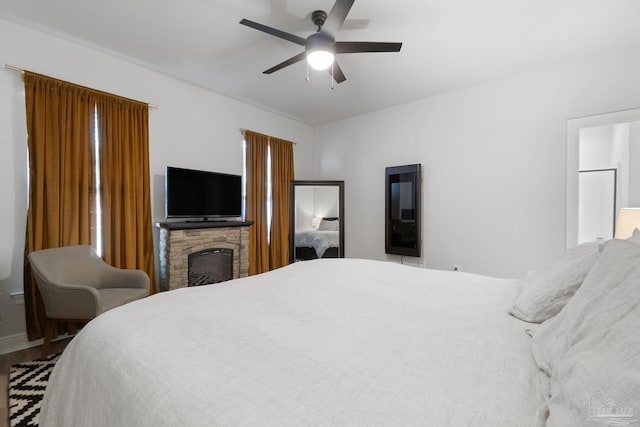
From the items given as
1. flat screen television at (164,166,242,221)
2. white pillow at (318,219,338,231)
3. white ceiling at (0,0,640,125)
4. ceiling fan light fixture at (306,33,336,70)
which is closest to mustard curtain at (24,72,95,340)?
white ceiling at (0,0,640,125)

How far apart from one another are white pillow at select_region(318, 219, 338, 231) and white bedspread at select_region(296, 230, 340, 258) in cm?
5

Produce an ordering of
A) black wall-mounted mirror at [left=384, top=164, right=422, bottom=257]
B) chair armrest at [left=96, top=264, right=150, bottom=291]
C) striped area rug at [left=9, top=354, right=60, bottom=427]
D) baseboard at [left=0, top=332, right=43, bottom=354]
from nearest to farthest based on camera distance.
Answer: striped area rug at [left=9, top=354, right=60, bottom=427] → baseboard at [left=0, top=332, right=43, bottom=354] → chair armrest at [left=96, top=264, right=150, bottom=291] → black wall-mounted mirror at [left=384, top=164, right=422, bottom=257]

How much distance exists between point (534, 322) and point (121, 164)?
3527 millimetres

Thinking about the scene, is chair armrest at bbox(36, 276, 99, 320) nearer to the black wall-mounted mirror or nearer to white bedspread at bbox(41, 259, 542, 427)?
white bedspread at bbox(41, 259, 542, 427)

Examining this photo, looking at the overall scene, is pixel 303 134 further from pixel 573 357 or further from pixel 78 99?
pixel 573 357

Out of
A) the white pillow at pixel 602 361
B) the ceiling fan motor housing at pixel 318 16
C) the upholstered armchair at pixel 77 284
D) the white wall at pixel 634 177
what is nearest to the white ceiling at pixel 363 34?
the ceiling fan motor housing at pixel 318 16

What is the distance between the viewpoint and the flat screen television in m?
3.12

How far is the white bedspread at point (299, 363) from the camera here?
64 centimetres

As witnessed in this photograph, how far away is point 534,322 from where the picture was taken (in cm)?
114

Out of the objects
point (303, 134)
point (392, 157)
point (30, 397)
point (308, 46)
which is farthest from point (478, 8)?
point (30, 397)

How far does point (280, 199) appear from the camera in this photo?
4.59 metres

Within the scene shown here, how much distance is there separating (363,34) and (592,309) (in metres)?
2.52

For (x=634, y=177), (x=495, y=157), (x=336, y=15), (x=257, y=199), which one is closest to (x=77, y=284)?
(x=257, y=199)

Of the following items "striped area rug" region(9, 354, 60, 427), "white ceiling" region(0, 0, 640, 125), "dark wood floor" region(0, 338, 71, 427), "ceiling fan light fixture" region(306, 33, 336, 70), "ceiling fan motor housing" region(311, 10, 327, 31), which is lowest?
"dark wood floor" region(0, 338, 71, 427)
